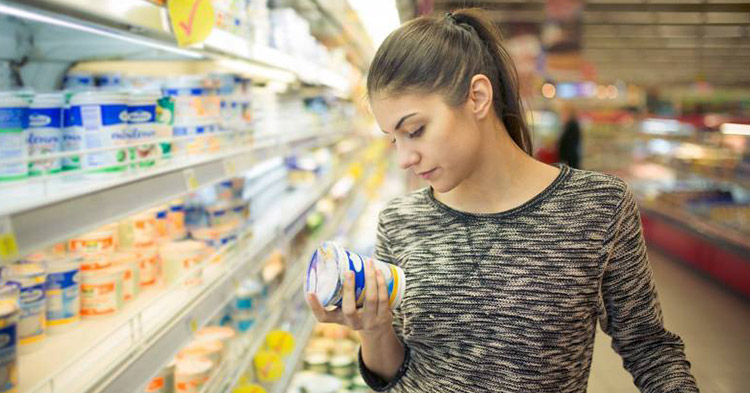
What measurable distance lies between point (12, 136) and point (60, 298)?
43 centimetres

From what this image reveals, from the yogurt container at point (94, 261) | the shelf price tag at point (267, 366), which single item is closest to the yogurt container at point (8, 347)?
the yogurt container at point (94, 261)

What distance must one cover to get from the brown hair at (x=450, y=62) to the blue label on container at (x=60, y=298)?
846 mm

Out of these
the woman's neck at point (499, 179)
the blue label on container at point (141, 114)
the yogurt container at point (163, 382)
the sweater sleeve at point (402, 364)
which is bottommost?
the yogurt container at point (163, 382)

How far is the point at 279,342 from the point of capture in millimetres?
2523

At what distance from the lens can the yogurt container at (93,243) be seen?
1654 millimetres

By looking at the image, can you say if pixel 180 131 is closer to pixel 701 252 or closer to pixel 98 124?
pixel 98 124

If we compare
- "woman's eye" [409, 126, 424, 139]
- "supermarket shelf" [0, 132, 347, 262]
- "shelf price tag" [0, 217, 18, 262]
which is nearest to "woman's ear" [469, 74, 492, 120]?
"woman's eye" [409, 126, 424, 139]

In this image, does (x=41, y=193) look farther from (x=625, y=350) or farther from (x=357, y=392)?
(x=357, y=392)

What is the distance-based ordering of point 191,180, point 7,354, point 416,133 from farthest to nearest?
1. point 191,180
2. point 416,133
3. point 7,354

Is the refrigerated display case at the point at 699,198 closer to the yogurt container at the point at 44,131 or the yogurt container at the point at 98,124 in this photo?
the yogurt container at the point at 98,124

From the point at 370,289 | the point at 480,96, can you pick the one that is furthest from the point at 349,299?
the point at 480,96

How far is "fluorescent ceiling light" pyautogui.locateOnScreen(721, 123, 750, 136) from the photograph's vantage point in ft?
21.9

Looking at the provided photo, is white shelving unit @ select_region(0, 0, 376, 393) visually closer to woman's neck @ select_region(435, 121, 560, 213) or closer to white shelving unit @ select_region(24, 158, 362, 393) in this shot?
white shelving unit @ select_region(24, 158, 362, 393)

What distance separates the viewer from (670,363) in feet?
4.09
